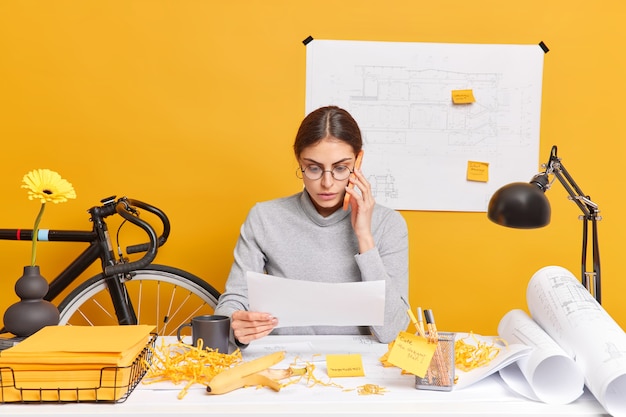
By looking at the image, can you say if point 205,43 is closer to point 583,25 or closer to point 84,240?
point 84,240

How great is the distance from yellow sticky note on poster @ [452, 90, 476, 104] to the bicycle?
1.21 meters

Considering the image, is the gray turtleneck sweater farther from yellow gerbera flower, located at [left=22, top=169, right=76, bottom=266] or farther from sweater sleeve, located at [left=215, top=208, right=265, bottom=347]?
yellow gerbera flower, located at [left=22, top=169, right=76, bottom=266]

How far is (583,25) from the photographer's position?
8.13ft

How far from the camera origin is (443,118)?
2496mm

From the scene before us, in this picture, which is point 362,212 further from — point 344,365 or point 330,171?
point 344,365

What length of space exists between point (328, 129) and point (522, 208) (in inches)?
26.3

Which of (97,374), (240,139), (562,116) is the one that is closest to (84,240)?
(240,139)

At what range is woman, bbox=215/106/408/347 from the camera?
1.77m

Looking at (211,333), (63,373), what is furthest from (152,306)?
(63,373)

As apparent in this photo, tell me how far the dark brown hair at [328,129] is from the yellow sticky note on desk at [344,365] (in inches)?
27.8

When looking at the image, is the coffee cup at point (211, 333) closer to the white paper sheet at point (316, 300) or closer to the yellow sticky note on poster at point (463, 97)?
the white paper sheet at point (316, 300)

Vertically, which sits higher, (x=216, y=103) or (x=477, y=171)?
(x=216, y=103)

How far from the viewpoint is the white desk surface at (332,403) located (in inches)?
41.7

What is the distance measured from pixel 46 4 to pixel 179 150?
762 millimetres
